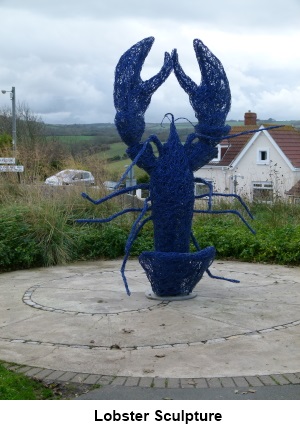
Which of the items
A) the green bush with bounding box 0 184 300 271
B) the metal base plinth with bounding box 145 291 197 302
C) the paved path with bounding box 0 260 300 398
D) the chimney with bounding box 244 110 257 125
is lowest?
the paved path with bounding box 0 260 300 398

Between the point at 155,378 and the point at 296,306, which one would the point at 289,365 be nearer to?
the point at 155,378

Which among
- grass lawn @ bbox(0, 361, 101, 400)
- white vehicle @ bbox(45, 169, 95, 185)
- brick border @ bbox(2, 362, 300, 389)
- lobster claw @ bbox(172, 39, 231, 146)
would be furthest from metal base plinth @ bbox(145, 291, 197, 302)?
white vehicle @ bbox(45, 169, 95, 185)

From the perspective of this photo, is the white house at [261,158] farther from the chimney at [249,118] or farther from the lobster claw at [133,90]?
the lobster claw at [133,90]

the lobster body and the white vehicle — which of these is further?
the white vehicle

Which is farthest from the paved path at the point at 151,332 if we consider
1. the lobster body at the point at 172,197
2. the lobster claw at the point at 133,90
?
the lobster claw at the point at 133,90

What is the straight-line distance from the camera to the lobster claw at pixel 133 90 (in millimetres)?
6828

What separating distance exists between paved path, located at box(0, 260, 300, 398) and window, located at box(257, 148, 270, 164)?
60.5ft

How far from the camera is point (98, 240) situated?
10.7 m

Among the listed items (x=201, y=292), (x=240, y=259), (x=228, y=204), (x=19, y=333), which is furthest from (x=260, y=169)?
(x=19, y=333)

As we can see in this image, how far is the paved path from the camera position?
4.92 meters

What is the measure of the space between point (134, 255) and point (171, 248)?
3492mm

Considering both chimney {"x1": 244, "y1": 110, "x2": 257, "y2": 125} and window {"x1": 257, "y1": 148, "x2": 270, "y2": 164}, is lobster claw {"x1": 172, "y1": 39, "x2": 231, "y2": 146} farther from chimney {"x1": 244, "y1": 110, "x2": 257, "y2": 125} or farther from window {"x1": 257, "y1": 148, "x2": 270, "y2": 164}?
chimney {"x1": 244, "y1": 110, "x2": 257, "y2": 125}

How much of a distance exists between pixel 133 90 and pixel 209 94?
0.87 metres

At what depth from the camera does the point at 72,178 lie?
13273 millimetres
